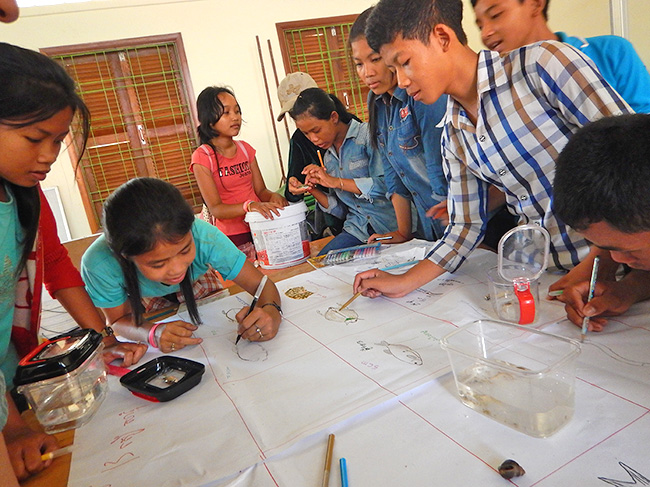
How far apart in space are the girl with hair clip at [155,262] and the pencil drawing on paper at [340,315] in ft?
0.39

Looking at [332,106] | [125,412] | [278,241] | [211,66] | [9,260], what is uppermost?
[211,66]

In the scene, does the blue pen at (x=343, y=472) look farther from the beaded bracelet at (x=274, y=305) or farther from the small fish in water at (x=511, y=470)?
the beaded bracelet at (x=274, y=305)

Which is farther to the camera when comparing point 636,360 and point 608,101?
point 608,101

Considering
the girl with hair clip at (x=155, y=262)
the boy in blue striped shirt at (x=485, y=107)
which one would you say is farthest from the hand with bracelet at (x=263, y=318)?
the boy in blue striped shirt at (x=485, y=107)

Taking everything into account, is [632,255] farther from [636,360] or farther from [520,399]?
[520,399]

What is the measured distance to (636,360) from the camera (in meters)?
0.67

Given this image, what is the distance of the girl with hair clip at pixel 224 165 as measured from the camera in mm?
2113

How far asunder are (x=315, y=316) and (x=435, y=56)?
673 millimetres

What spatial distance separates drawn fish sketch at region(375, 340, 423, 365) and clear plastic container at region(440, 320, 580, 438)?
0.36ft

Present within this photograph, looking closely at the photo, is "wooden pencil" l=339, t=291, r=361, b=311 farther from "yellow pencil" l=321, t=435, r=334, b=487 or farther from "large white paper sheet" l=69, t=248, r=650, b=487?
"yellow pencil" l=321, t=435, r=334, b=487

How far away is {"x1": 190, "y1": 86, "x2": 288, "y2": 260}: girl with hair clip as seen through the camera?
211cm

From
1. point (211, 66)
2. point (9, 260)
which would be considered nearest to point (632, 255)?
point (9, 260)

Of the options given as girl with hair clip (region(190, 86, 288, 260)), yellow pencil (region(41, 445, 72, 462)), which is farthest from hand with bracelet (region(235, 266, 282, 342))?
girl with hair clip (region(190, 86, 288, 260))

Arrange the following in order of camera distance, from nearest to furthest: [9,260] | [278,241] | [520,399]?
Answer: 1. [520,399]
2. [9,260]
3. [278,241]
